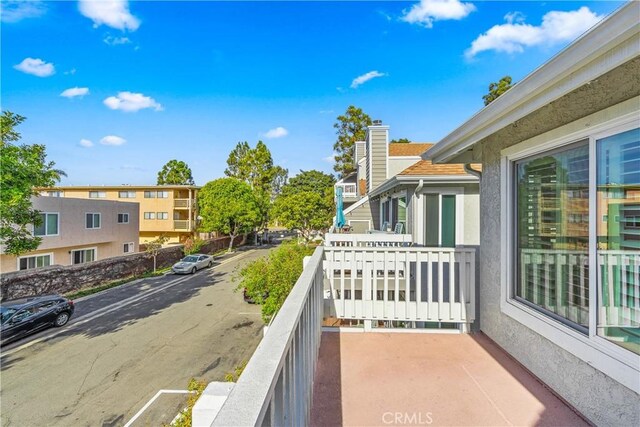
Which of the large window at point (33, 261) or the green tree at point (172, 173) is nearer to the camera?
the large window at point (33, 261)

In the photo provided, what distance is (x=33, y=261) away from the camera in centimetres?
1667

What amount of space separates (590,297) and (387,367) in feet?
5.52

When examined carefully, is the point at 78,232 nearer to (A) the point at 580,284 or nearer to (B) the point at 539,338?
(B) the point at 539,338

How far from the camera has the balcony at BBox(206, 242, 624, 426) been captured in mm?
1322

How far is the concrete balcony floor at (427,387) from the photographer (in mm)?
2184

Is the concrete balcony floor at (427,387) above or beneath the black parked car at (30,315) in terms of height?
above

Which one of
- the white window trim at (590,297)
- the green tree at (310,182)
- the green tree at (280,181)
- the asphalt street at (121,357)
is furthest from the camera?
the green tree at (280,181)

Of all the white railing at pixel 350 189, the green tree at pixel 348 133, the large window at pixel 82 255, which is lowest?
the large window at pixel 82 255

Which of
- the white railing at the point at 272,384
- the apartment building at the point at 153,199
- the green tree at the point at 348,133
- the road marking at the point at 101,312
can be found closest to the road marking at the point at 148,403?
the road marking at the point at 101,312

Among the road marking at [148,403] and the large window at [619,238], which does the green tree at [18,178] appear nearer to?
the road marking at [148,403]

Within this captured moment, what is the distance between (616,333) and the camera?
1914 millimetres

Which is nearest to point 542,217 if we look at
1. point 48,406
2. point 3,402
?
point 48,406

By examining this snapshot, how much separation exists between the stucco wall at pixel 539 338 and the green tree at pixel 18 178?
11510 mm

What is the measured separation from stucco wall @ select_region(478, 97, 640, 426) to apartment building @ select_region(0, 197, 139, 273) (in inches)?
724
